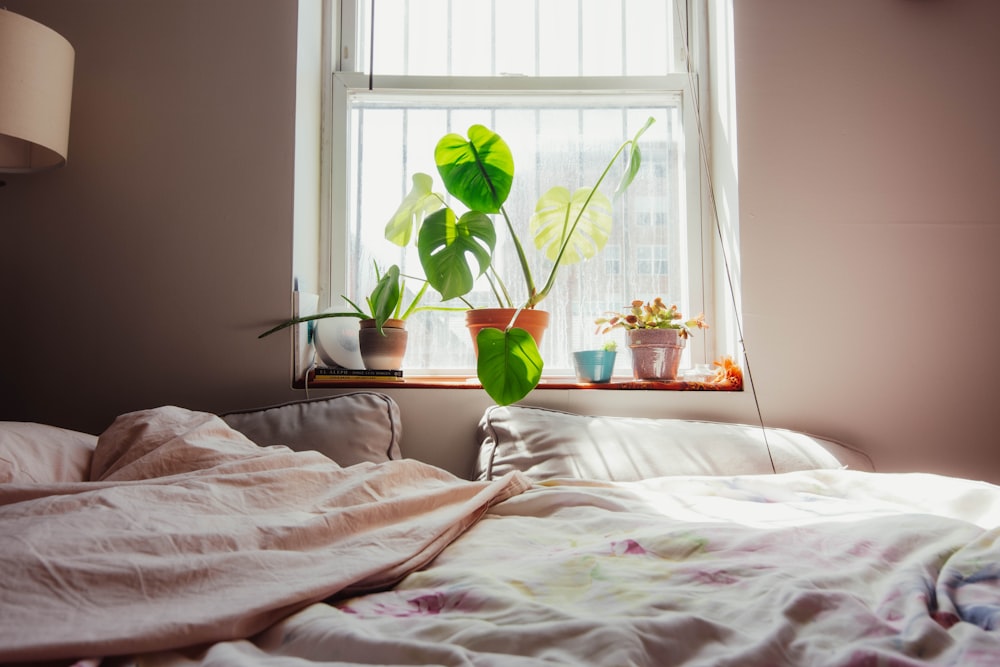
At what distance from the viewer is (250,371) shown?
1.87 meters

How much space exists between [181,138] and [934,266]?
2003 mm

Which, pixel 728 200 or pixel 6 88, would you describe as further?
pixel 728 200

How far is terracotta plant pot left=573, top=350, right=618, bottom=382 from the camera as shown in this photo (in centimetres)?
194

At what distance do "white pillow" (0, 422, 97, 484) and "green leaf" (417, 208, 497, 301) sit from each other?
0.81m

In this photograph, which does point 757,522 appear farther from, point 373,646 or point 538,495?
point 373,646

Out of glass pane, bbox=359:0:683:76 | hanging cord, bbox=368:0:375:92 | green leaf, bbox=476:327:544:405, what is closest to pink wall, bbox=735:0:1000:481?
glass pane, bbox=359:0:683:76

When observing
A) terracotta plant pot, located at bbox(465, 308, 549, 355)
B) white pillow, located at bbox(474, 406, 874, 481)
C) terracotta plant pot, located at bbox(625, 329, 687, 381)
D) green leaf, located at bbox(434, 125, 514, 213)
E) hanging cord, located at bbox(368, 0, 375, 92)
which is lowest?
white pillow, located at bbox(474, 406, 874, 481)

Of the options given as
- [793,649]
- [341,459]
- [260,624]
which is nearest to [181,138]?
[341,459]

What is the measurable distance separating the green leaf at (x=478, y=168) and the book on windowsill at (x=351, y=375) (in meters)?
0.48

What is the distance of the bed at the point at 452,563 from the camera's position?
1.95 feet

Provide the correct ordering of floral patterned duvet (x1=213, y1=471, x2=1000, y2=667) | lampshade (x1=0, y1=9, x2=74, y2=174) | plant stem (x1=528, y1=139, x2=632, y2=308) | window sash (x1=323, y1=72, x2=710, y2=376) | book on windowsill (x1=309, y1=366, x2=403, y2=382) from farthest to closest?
window sash (x1=323, y1=72, x2=710, y2=376)
plant stem (x1=528, y1=139, x2=632, y2=308)
book on windowsill (x1=309, y1=366, x2=403, y2=382)
lampshade (x1=0, y1=9, x2=74, y2=174)
floral patterned duvet (x1=213, y1=471, x2=1000, y2=667)

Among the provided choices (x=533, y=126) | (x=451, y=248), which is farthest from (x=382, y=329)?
(x=533, y=126)

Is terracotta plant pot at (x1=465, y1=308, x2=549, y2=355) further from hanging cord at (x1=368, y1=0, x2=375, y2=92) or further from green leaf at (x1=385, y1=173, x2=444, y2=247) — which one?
hanging cord at (x1=368, y1=0, x2=375, y2=92)

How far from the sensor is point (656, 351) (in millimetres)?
1924
